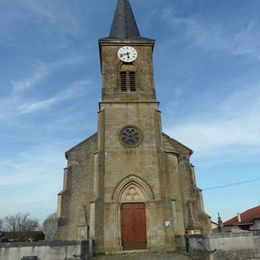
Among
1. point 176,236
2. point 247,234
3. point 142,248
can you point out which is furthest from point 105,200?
point 247,234

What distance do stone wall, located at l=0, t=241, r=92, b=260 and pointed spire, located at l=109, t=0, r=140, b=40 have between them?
16.2 meters

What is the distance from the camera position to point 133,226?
1900cm

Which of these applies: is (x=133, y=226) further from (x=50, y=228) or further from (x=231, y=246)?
(x=50, y=228)

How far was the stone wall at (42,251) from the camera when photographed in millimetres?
13062

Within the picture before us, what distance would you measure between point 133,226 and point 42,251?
6.90 metres

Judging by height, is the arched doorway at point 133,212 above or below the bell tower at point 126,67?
below

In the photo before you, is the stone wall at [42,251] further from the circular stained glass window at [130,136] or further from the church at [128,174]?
the circular stained glass window at [130,136]

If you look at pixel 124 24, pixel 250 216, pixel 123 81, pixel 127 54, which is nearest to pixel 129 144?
pixel 123 81

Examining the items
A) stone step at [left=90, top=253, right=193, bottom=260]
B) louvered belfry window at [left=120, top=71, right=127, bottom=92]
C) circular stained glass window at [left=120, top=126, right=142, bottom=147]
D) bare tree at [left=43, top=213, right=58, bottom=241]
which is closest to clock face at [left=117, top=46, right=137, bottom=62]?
louvered belfry window at [left=120, top=71, right=127, bottom=92]

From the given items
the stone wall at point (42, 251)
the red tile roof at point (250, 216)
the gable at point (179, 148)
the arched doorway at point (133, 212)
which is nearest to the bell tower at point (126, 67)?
the gable at point (179, 148)

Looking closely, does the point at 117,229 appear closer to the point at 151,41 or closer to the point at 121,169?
the point at 121,169

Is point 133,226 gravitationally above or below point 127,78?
below

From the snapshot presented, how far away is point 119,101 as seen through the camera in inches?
861

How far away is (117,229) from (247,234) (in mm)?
7849
